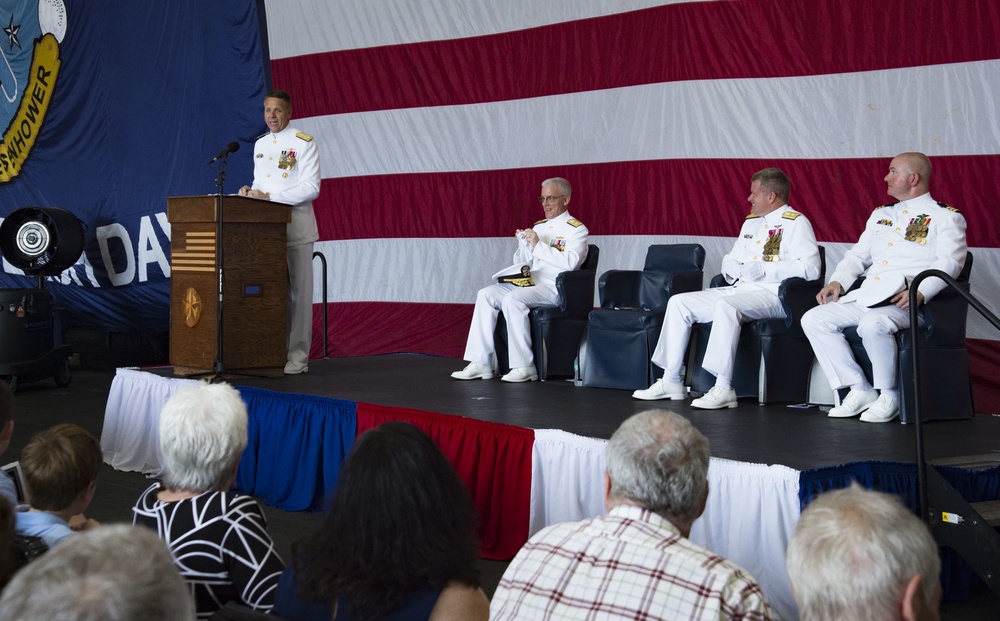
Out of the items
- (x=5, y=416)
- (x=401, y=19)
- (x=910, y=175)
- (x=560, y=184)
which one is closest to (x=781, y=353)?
(x=910, y=175)

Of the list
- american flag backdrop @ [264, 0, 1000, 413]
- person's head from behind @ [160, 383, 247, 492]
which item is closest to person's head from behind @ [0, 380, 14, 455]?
person's head from behind @ [160, 383, 247, 492]

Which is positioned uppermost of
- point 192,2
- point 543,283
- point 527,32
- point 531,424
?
point 192,2

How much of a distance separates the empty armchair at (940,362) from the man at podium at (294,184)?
2.97 metres

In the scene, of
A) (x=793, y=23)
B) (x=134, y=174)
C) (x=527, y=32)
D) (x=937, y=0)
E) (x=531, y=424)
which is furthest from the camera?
(x=134, y=174)

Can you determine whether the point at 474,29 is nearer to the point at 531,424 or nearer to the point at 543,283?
the point at 543,283

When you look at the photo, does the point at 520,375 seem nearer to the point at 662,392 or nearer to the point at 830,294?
the point at 662,392

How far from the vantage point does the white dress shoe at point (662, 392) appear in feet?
15.7

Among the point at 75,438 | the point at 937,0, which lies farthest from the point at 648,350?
the point at 75,438

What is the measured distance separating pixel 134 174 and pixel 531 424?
607 centimetres

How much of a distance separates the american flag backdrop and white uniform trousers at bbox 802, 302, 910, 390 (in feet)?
2.90

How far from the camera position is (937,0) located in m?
4.91

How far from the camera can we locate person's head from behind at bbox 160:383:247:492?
2.12m

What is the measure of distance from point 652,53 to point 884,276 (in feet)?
7.33

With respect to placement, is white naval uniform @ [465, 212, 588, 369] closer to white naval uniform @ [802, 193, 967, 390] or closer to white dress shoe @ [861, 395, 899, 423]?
white naval uniform @ [802, 193, 967, 390]
